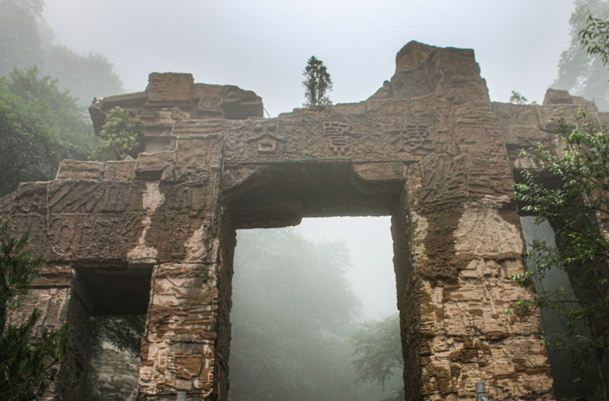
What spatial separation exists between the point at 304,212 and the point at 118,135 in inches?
113

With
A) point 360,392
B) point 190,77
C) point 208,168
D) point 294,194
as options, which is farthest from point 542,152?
point 360,392

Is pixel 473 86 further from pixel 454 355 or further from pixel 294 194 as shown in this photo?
pixel 454 355

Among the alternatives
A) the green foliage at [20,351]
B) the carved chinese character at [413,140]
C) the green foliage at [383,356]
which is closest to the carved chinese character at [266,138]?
the carved chinese character at [413,140]

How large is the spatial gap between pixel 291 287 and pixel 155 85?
72.6 ft

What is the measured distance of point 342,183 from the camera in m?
5.86

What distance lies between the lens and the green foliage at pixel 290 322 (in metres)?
18.9

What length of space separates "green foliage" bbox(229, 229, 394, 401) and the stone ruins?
43.4ft

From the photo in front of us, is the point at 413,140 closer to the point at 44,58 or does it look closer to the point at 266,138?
the point at 266,138

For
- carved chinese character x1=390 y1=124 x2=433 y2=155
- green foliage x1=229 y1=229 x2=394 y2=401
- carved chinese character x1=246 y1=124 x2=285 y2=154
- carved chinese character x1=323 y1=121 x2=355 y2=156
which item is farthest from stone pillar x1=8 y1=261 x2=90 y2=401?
green foliage x1=229 y1=229 x2=394 y2=401

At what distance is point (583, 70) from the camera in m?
22.8

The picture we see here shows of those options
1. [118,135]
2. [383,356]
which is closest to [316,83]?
[118,135]

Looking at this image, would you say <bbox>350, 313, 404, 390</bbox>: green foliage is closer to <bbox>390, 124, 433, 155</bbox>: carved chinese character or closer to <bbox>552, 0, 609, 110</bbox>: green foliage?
<bbox>390, 124, 433, 155</bbox>: carved chinese character

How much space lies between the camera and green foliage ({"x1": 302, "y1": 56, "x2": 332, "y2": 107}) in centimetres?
662

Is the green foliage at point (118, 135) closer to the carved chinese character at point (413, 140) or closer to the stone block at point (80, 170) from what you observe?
the stone block at point (80, 170)
